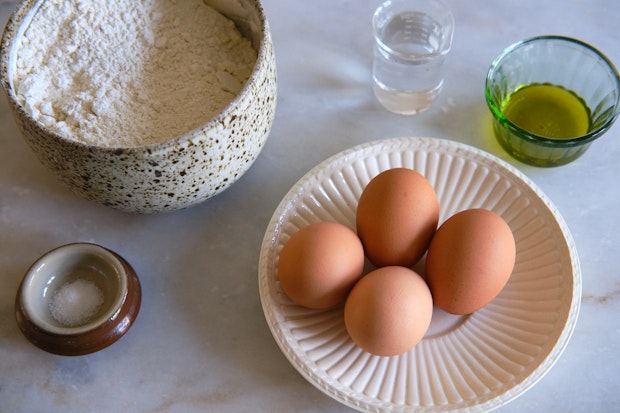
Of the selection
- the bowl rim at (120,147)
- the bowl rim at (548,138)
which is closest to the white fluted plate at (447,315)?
the bowl rim at (548,138)

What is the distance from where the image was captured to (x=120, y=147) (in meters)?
0.76

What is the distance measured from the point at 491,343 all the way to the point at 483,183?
0.75 ft

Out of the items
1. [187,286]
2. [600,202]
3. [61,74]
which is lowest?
[187,286]

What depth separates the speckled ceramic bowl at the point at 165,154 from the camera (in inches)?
29.9

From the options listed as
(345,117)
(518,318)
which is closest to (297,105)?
(345,117)

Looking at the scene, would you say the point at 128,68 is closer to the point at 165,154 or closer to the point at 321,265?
the point at 165,154

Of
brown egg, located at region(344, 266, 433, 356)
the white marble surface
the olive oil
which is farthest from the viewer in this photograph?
the olive oil

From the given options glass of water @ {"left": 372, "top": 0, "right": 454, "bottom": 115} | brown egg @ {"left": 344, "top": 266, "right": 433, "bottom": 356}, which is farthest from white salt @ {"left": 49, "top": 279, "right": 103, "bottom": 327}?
glass of water @ {"left": 372, "top": 0, "right": 454, "bottom": 115}

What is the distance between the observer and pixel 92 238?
0.96m

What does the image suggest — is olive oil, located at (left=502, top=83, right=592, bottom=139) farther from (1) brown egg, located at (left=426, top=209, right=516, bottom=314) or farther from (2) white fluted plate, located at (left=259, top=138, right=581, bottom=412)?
(1) brown egg, located at (left=426, top=209, right=516, bottom=314)

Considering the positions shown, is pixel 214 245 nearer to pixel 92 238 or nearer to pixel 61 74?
pixel 92 238

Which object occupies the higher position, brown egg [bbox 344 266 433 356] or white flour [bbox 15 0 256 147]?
white flour [bbox 15 0 256 147]

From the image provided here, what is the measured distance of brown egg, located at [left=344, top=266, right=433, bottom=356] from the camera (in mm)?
717

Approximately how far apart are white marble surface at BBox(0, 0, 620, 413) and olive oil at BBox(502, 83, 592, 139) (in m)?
0.05
